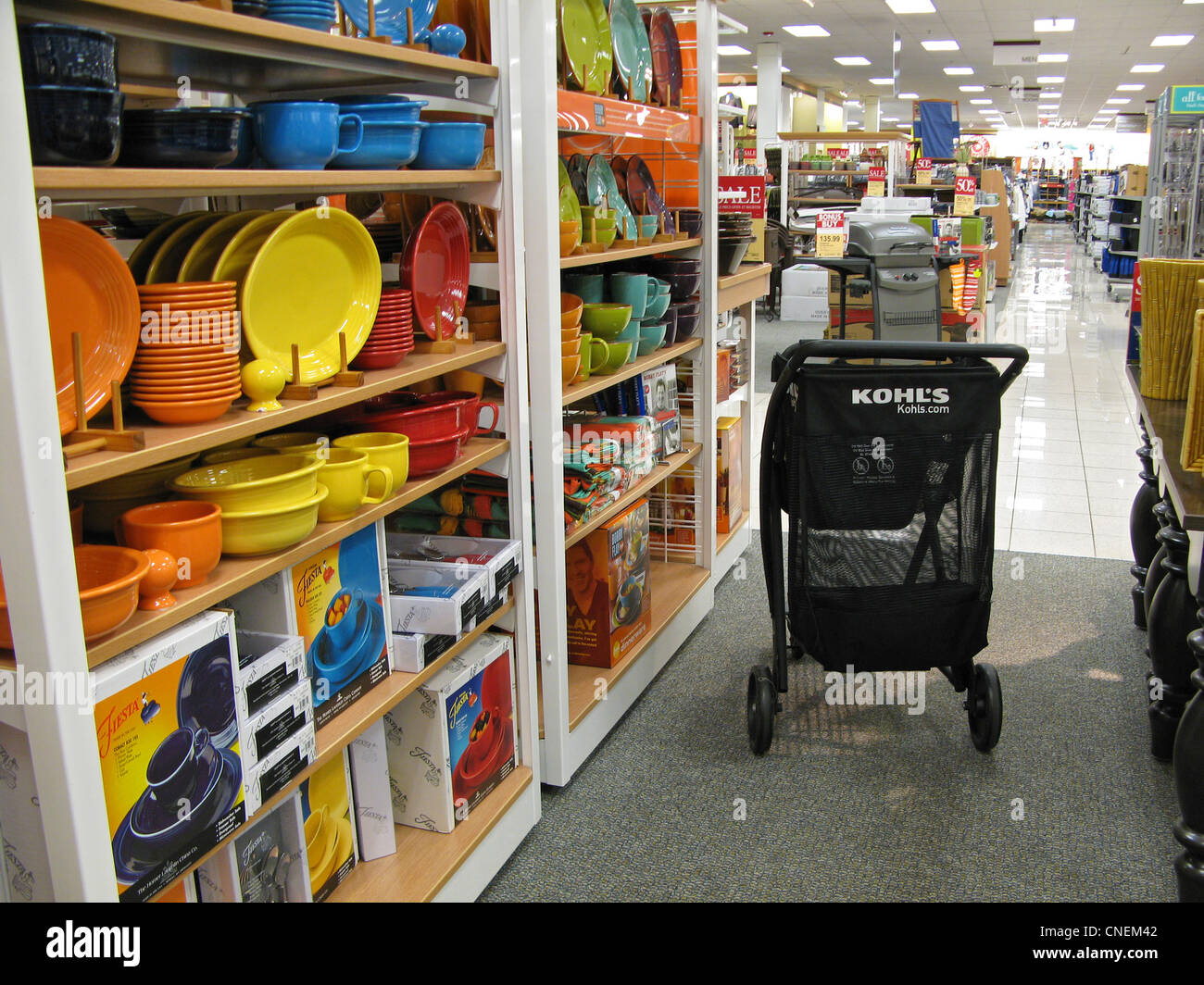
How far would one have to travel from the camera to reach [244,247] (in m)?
1.91

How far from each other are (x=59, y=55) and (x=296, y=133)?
1.51ft

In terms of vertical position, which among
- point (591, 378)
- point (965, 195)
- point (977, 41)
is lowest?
point (591, 378)

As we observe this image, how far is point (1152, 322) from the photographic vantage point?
10.1 feet

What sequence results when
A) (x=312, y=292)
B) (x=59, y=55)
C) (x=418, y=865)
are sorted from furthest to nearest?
(x=418, y=865)
(x=312, y=292)
(x=59, y=55)

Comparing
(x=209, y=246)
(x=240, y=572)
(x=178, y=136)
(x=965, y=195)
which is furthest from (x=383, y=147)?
(x=965, y=195)

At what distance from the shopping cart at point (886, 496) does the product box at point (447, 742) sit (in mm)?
821

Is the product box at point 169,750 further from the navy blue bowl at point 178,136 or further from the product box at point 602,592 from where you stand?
the product box at point 602,592

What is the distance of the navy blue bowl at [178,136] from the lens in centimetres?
152

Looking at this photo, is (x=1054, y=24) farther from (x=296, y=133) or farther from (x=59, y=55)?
(x=59, y=55)

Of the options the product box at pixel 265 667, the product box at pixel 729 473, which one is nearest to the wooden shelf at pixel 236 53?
the product box at pixel 265 667
